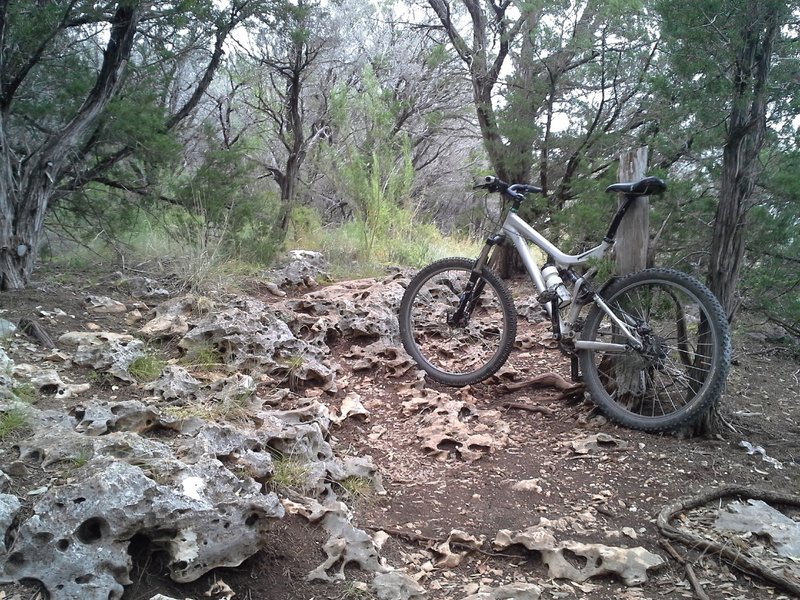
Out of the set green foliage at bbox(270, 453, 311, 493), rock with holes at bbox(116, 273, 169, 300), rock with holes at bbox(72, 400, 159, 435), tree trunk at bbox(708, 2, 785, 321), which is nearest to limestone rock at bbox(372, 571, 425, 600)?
green foliage at bbox(270, 453, 311, 493)

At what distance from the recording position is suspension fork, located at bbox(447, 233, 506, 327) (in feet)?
13.7

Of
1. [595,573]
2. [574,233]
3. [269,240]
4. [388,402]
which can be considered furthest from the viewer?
[269,240]

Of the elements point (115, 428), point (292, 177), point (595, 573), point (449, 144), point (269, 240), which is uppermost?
point (449, 144)

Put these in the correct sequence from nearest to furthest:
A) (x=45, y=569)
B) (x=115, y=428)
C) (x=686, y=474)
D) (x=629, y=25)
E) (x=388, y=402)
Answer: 1. (x=45, y=569)
2. (x=115, y=428)
3. (x=686, y=474)
4. (x=388, y=402)
5. (x=629, y=25)

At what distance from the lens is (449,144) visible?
11945 mm

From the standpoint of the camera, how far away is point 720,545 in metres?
2.38

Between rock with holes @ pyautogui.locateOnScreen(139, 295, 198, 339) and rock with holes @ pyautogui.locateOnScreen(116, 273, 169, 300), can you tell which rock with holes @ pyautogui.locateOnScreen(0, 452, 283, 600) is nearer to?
rock with holes @ pyautogui.locateOnScreen(139, 295, 198, 339)

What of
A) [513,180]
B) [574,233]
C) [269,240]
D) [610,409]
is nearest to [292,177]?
[269,240]

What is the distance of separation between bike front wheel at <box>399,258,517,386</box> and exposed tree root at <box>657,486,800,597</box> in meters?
1.56

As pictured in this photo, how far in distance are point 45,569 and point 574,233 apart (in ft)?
14.5

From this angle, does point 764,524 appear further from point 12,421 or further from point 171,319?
point 171,319

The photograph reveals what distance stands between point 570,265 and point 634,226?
436 millimetres

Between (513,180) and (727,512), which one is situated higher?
(513,180)

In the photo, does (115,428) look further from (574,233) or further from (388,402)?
(574,233)
